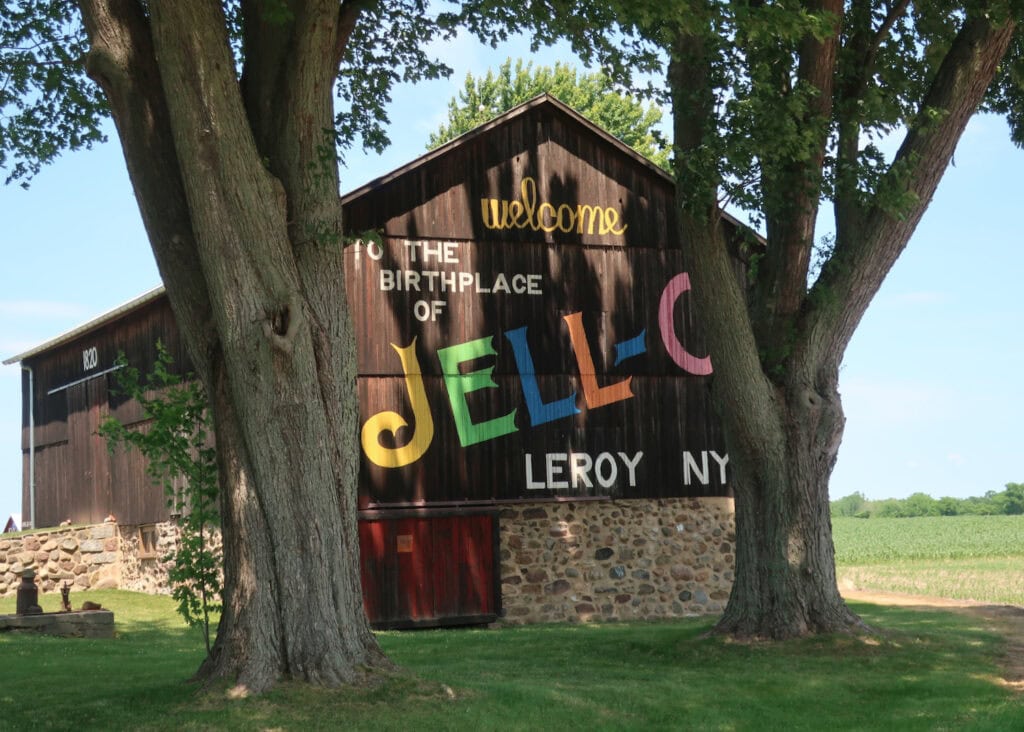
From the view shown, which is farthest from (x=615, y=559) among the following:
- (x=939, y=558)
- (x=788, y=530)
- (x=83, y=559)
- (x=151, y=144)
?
(x=939, y=558)

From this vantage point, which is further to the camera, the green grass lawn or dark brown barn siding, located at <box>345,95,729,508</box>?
dark brown barn siding, located at <box>345,95,729,508</box>

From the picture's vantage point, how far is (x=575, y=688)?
12.5m

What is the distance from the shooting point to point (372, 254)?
68.2 ft

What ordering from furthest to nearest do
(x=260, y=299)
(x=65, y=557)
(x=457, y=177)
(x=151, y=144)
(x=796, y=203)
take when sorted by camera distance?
(x=65, y=557), (x=457, y=177), (x=796, y=203), (x=151, y=144), (x=260, y=299)

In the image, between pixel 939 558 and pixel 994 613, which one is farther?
pixel 939 558

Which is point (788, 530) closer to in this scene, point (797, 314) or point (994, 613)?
point (797, 314)

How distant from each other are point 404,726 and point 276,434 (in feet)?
8.98

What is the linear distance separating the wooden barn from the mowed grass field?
6.28 meters

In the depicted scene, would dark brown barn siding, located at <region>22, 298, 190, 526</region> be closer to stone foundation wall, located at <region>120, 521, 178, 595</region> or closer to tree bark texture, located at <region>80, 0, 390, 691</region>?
stone foundation wall, located at <region>120, 521, 178, 595</region>

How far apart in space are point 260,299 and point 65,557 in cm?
1806

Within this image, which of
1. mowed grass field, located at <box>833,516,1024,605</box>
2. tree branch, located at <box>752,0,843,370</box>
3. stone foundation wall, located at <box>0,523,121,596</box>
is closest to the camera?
tree branch, located at <box>752,0,843,370</box>

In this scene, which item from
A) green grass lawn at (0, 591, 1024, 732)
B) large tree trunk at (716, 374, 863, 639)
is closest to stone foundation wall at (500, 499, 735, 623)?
green grass lawn at (0, 591, 1024, 732)

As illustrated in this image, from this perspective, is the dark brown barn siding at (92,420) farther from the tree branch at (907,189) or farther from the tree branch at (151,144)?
the tree branch at (907,189)

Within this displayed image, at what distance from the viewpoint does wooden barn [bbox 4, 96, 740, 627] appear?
68.1ft
